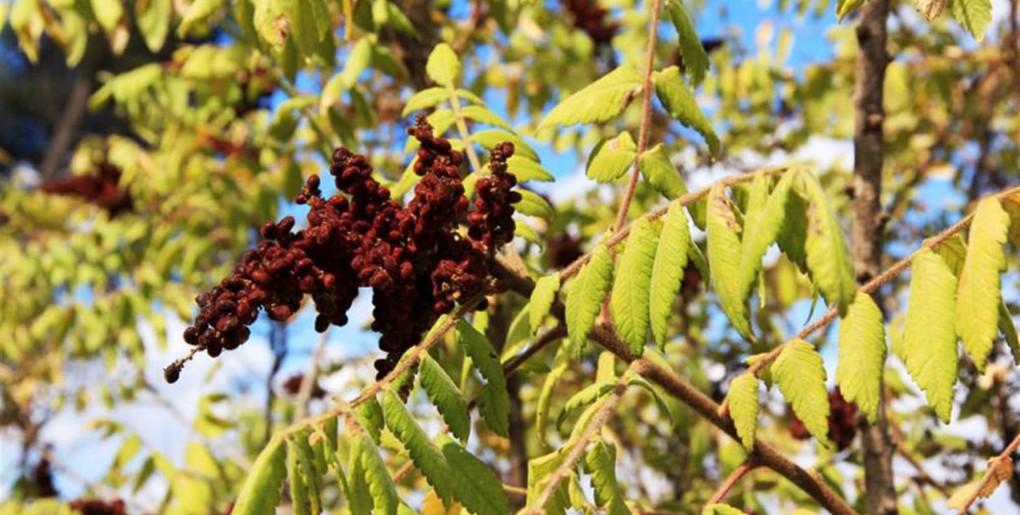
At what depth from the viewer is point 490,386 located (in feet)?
6.03

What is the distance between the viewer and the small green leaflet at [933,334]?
146 centimetres

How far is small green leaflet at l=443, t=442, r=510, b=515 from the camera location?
1.56 meters

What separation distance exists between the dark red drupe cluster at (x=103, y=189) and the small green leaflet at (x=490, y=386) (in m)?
5.86

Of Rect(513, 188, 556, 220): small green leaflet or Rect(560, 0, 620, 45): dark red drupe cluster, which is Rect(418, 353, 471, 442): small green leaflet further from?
Rect(560, 0, 620, 45): dark red drupe cluster

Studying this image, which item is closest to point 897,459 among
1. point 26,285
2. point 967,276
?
point 967,276

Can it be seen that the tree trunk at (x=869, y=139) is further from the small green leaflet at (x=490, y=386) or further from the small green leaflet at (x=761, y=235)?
the small green leaflet at (x=761, y=235)

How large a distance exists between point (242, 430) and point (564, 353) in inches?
198

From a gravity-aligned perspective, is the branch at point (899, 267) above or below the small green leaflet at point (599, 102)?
below

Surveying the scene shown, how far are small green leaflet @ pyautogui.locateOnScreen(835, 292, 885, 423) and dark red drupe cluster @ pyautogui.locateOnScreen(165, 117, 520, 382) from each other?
1.83 feet

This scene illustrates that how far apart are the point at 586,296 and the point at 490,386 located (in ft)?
0.91

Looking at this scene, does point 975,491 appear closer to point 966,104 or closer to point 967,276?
point 967,276

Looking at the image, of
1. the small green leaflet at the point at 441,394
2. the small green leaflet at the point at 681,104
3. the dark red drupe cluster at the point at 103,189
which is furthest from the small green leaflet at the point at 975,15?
the dark red drupe cluster at the point at 103,189

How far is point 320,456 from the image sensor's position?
5.49 feet

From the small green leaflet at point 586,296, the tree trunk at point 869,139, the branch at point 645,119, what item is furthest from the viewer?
the tree trunk at point 869,139
